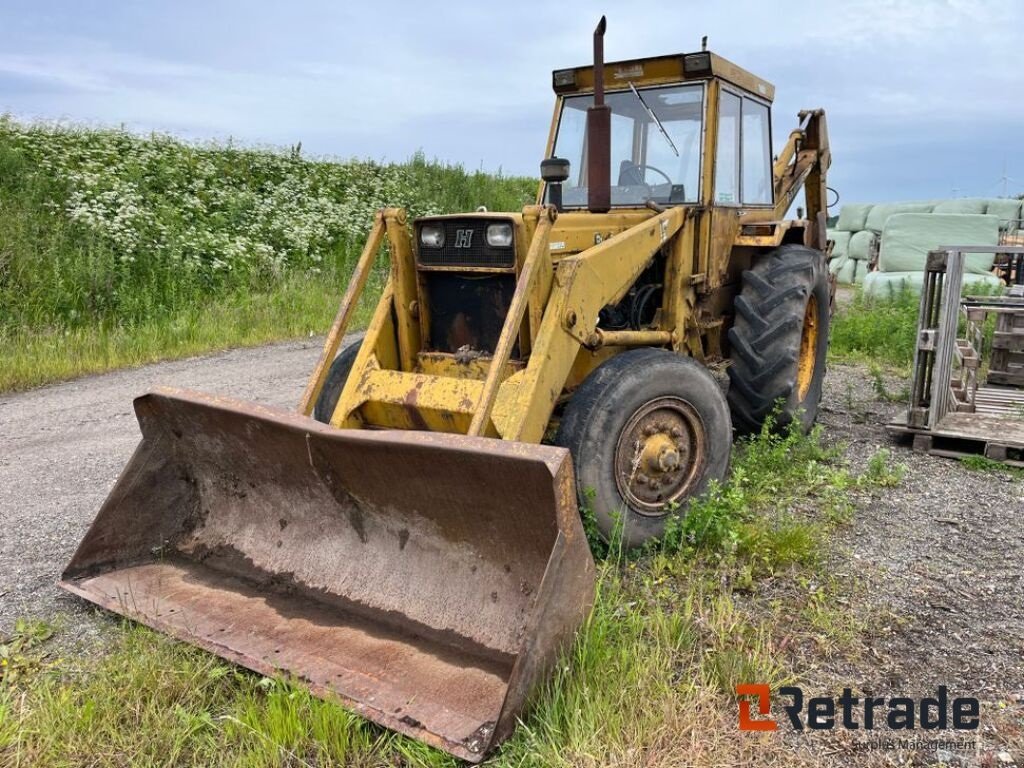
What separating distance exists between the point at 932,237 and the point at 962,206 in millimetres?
5906

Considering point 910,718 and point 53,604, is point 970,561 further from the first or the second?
point 53,604

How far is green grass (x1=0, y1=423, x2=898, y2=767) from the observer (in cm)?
264

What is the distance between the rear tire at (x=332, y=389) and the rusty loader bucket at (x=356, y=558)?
0.79 m

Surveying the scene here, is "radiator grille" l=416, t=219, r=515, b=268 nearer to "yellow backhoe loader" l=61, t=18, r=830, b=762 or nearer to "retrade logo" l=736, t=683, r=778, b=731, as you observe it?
"yellow backhoe loader" l=61, t=18, r=830, b=762

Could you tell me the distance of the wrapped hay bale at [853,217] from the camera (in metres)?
22.3

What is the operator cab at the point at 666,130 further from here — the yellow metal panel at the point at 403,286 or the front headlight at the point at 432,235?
the yellow metal panel at the point at 403,286

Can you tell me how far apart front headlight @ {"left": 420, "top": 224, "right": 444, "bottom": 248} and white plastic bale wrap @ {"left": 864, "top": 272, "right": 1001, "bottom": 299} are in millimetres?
10083

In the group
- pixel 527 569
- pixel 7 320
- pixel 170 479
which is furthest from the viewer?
pixel 7 320

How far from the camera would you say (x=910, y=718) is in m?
2.85

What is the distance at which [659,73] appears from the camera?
522cm

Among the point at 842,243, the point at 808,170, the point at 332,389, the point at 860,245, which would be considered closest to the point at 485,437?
the point at 332,389

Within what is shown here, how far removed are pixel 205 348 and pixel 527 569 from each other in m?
7.74

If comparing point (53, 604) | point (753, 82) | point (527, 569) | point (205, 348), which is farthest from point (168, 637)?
point (205, 348)

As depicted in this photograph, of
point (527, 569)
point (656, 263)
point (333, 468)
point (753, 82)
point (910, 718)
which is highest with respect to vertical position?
point (753, 82)
